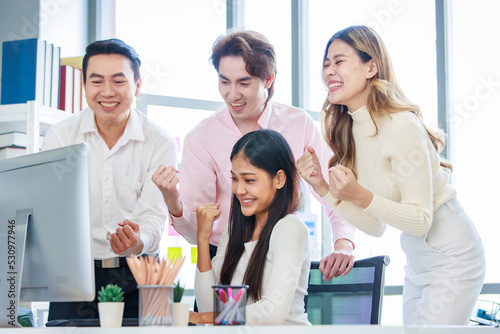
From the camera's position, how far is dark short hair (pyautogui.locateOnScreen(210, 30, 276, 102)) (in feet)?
6.56

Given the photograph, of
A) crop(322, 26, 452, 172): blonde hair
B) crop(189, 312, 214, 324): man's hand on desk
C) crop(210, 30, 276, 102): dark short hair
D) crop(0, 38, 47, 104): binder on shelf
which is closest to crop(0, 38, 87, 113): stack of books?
crop(0, 38, 47, 104): binder on shelf

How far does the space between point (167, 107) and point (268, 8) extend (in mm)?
1083

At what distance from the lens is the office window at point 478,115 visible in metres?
3.95

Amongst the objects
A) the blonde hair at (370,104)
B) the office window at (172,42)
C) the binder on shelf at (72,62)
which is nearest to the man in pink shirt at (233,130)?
the blonde hair at (370,104)

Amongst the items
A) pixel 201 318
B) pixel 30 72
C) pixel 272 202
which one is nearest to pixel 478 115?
pixel 272 202

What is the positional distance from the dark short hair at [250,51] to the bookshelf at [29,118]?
970 mm

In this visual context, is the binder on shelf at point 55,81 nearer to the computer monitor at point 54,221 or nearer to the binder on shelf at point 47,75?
the binder on shelf at point 47,75

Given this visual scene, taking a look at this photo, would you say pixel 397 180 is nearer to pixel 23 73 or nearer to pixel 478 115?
pixel 23 73

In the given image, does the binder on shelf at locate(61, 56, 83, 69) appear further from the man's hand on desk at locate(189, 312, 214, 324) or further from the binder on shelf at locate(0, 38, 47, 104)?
the man's hand on desk at locate(189, 312, 214, 324)

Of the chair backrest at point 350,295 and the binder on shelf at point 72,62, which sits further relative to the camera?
the binder on shelf at point 72,62

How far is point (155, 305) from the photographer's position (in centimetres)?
107

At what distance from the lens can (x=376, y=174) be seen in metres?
1.68

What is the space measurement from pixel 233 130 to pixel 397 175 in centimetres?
74

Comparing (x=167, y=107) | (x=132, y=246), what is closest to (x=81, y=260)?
(x=132, y=246)
